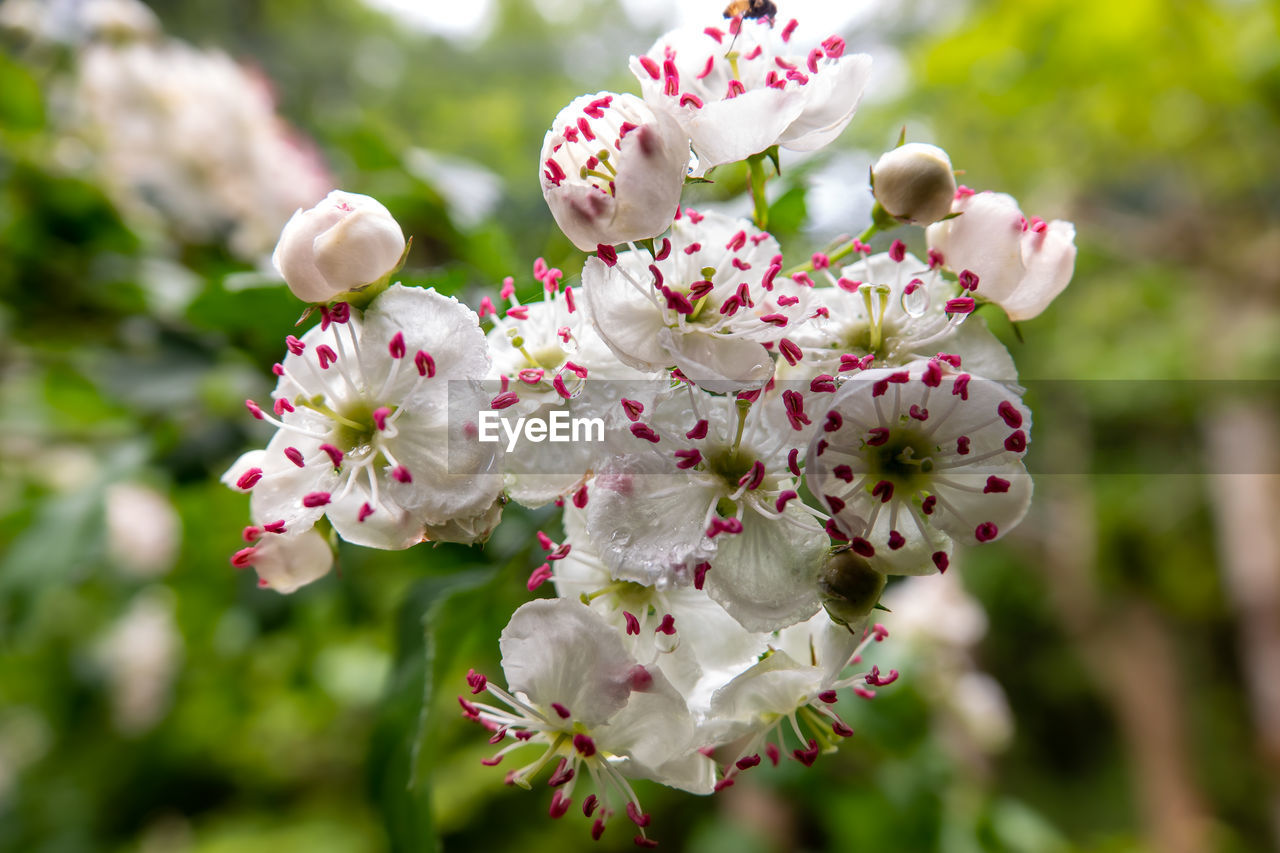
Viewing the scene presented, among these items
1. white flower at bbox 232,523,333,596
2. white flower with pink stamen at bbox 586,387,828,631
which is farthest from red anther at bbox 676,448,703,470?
white flower at bbox 232,523,333,596

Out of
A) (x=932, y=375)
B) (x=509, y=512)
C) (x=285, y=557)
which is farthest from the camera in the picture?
(x=509, y=512)

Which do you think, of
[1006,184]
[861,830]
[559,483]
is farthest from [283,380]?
[1006,184]

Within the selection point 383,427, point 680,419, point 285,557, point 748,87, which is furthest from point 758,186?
point 285,557

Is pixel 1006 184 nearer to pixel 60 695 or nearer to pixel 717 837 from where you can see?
pixel 717 837

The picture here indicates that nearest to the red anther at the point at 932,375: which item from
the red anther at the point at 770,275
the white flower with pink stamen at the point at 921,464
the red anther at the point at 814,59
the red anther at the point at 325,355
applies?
the white flower with pink stamen at the point at 921,464

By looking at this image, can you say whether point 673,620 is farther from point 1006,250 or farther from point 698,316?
point 1006,250

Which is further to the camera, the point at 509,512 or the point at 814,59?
the point at 509,512

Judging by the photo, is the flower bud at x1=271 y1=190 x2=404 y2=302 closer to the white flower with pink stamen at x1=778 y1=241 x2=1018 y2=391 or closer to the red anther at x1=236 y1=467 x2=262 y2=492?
the red anther at x1=236 y1=467 x2=262 y2=492
